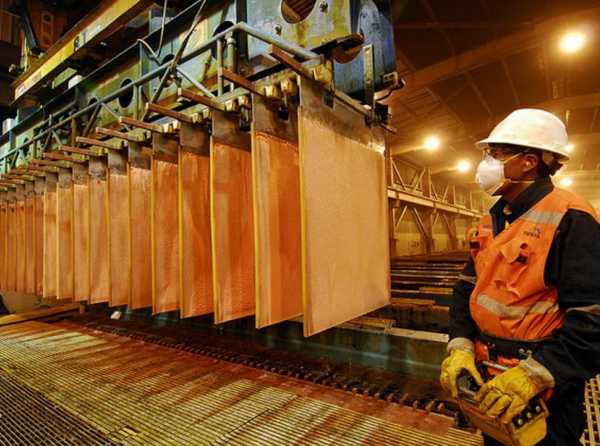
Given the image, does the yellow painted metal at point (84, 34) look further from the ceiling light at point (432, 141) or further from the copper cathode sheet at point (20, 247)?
the ceiling light at point (432, 141)

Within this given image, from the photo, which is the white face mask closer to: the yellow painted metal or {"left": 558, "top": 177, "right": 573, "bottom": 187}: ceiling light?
the yellow painted metal

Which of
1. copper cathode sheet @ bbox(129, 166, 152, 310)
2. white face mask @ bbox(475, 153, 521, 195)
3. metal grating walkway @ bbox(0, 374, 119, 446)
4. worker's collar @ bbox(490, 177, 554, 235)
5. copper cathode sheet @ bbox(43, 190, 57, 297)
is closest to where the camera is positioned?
worker's collar @ bbox(490, 177, 554, 235)

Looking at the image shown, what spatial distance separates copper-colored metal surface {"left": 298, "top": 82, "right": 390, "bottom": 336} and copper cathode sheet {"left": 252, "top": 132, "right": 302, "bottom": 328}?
0.84 feet

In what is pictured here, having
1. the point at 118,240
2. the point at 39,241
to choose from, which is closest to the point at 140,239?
the point at 118,240

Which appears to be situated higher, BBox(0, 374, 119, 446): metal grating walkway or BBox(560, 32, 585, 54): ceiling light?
BBox(560, 32, 585, 54): ceiling light

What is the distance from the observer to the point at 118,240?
277 centimetres

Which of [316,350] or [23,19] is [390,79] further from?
[23,19]

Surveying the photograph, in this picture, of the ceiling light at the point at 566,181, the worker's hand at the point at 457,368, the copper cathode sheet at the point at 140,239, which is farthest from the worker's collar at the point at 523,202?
the ceiling light at the point at 566,181

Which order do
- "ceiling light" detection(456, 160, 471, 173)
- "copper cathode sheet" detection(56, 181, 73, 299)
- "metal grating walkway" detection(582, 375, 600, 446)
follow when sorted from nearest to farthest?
"metal grating walkway" detection(582, 375, 600, 446) → "copper cathode sheet" detection(56, 181, 73, 299) → "ceiling light" detection(456, 160, 471, 173)

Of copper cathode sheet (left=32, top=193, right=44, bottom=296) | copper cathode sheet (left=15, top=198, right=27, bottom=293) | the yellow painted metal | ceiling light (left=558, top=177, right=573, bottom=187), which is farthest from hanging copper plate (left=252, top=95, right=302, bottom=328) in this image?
ceiling light (left=558, top=177, right=573, bottom=187)

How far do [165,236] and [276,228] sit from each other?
1080 mm

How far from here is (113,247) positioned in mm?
2721

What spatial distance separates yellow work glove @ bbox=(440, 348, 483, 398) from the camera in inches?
47.7

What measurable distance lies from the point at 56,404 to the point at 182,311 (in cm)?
85
